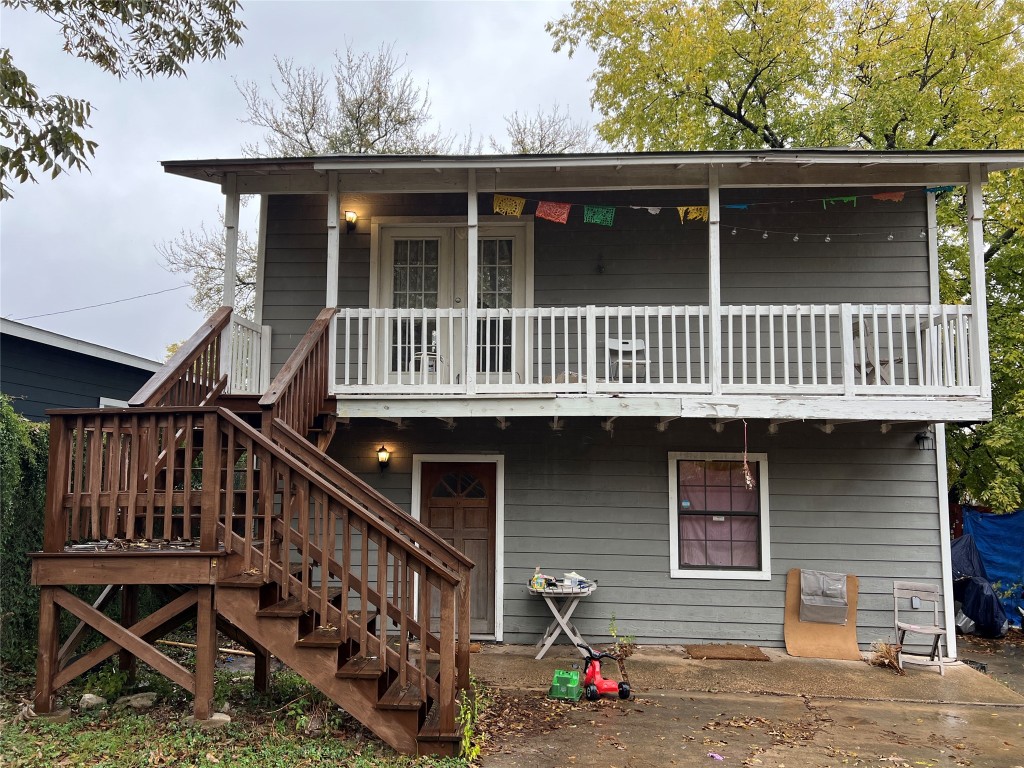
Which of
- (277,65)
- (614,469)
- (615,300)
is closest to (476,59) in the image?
(277,65)

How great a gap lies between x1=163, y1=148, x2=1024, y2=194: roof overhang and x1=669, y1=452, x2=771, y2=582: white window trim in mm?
2956

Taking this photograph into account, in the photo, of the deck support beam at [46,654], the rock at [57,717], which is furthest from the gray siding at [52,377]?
the rock at [57,717]

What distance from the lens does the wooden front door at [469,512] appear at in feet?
25.9

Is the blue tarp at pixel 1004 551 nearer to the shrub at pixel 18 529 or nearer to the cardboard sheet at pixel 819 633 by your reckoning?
the cardboard sheet at pixel 819 633

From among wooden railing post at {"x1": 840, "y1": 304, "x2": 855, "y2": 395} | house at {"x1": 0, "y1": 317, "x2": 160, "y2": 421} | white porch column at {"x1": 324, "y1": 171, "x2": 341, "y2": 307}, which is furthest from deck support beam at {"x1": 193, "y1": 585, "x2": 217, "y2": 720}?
house at {"x1": 0, "y1": 317, "x2": 160, "y2": 421}

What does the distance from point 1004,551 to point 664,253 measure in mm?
7212

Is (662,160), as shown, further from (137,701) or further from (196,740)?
(137,701)

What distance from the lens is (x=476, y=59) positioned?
69.5ft

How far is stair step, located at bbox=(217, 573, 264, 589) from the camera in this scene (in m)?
4.56

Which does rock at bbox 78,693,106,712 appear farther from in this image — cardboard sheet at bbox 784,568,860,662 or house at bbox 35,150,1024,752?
cardboard sheet at bbox 784,568,860,662

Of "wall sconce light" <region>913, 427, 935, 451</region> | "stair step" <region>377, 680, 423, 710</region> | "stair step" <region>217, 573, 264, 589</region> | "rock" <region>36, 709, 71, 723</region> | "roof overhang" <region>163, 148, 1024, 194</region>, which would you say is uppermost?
"roof overhang" <region>163, 148, 1024, 194</region>

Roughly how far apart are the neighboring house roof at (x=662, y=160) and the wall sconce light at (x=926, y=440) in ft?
9.24

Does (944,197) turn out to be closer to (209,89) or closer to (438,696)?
(438,696)

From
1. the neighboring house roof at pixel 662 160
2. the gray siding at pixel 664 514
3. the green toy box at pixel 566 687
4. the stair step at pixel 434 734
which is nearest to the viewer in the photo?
the stair step at pixel 434 734
